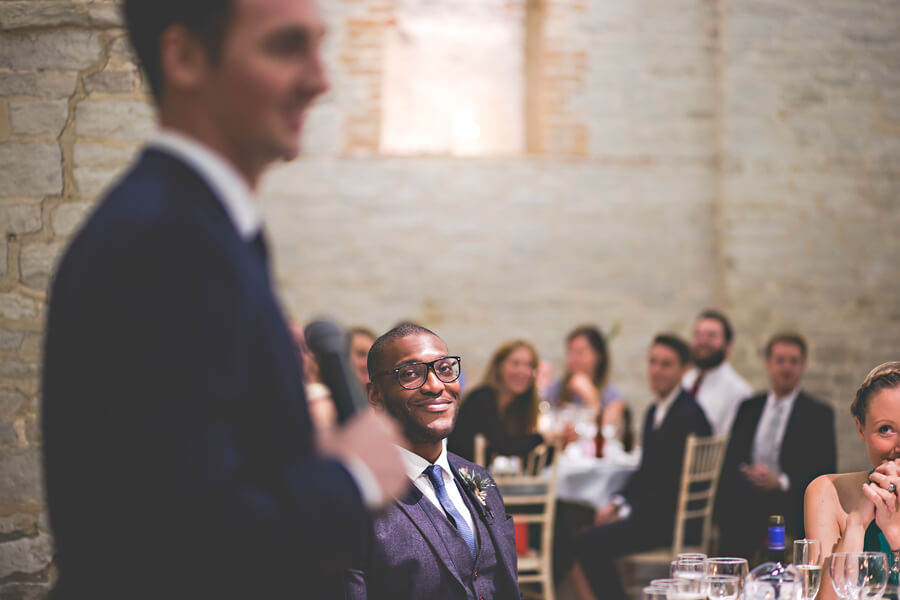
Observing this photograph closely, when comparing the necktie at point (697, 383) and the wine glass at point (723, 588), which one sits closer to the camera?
the wine glass at point (723, 588)

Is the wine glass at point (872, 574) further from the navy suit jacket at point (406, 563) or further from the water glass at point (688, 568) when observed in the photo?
the navy suit jacket at point (406, 563)

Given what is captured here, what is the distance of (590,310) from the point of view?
7.82m

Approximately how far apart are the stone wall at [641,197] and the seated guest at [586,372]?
0.77 meters

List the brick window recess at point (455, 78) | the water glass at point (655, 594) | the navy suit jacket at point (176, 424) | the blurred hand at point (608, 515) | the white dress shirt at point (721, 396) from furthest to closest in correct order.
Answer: the brick window recess at point (455, 78)
the white dress shirt at point (721, 396)
the blurred hand at point (608, 515)
the water glass at point (655, 594)
the navy suit jacket at point (176, 424)

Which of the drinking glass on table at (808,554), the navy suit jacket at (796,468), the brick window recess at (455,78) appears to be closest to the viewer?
the drinking glass on table at (808,554)

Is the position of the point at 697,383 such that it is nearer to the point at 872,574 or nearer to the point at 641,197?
the point at 641,197

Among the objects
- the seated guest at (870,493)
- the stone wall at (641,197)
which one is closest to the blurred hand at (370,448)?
the seated guest at (870,493)

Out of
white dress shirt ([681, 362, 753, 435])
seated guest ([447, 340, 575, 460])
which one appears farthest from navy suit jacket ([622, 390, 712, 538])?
white dress shirt ([681, 362, 753, 435])

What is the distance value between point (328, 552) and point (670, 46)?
24.9 feet

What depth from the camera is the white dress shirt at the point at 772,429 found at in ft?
17.7

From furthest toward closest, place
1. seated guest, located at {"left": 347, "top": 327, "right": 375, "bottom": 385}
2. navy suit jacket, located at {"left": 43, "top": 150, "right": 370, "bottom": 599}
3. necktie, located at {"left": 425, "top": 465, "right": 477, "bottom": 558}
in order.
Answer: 1. seated guest, located at {"left": 347, "top": 327, "right": 375, "bottom": 385}
2. necktie, located at {"left": 425, "top": 465, "right": 477, "bottom": 558}
3. navy suit jacket, located at {"left": 43, "top": 150, "right": 370, "bottom": 599}

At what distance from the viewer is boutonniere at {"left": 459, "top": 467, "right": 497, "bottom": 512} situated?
2.31m

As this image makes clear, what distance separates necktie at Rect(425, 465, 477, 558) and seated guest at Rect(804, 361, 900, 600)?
0.77 meters

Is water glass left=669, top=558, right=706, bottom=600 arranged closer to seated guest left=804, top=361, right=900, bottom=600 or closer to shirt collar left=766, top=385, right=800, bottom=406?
seated guest left=804, top=361, right=900, bottom=600
